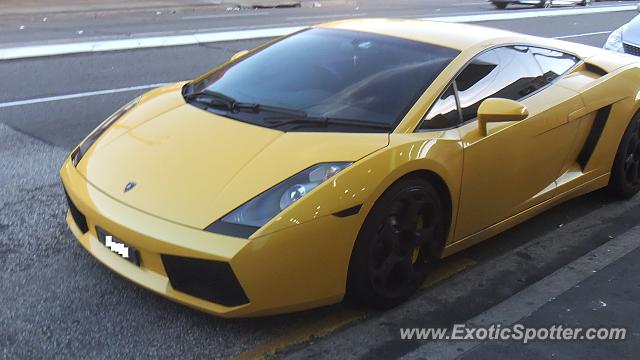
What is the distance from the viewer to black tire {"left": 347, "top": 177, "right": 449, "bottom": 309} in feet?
10.1

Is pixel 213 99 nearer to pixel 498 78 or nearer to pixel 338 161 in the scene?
pixel 338 161

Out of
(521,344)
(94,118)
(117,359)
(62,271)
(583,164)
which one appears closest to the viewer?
(117,359)

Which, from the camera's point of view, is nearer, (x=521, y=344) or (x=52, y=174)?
(x=521, y=344)

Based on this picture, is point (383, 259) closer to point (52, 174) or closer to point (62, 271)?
point (62, 271)

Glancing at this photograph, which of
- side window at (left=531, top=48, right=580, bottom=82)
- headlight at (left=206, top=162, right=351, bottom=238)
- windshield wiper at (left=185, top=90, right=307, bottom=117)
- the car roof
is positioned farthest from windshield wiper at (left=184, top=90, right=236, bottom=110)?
side window at (left=531, top=48, right=580, bottom=82)

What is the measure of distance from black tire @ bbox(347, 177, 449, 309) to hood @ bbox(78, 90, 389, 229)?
285 millimetres

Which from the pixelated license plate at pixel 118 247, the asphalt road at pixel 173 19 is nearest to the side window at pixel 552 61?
the pixelated license plate at pixel 118 247

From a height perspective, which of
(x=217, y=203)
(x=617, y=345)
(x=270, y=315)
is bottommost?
(x=617, y=345)

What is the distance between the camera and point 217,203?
290 cm

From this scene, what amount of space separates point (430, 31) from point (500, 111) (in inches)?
35.3

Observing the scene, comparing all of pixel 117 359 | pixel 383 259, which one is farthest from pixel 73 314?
pixel 383 259

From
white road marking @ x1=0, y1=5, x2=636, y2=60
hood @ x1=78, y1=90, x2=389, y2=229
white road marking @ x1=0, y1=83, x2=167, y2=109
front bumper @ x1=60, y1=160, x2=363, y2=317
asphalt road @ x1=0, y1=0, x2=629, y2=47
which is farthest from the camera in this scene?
asphalt road @ x1=0, y1=0, x2=629, y2=47

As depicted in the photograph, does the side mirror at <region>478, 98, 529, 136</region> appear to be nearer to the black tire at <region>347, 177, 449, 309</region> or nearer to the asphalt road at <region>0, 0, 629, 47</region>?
the black tire at <region>347, 177, 449, 309</region>

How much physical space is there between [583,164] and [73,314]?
328cm
